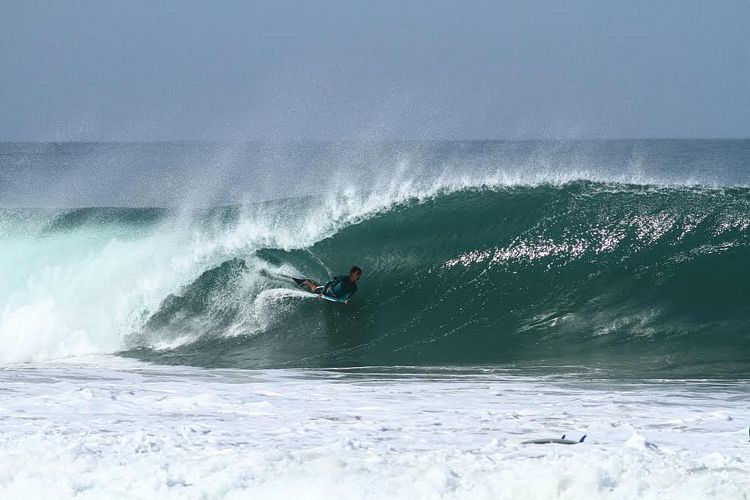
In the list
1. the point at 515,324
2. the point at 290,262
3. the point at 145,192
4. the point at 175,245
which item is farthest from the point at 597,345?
the point at 145,192

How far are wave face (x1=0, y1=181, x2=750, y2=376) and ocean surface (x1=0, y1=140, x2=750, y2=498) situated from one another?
0.13ft

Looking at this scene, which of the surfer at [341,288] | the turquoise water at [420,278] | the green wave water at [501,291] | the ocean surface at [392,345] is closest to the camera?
the ocean surface at [392,345]

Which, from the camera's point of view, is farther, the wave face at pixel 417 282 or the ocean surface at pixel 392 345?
the wave face at pixel 417 282

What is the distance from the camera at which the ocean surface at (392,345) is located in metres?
4.86

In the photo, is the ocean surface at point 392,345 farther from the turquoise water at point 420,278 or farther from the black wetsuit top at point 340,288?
the black wetsuit top at point 340,288

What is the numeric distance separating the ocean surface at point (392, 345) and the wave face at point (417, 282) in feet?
0.13

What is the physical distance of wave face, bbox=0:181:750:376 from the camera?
1012 cm

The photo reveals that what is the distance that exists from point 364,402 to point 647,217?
8.11 meters

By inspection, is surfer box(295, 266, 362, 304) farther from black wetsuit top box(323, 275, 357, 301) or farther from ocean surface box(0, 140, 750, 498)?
ocean surface box(0, 140, 750, 498)

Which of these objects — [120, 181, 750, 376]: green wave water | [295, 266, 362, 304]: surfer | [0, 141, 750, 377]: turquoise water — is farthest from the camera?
[295, 266, 362, 304]: surfer

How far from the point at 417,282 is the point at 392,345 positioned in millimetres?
2278

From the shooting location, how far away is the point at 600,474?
15.2 feet

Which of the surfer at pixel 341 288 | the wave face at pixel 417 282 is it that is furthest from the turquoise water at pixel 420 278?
the surfer at pixel 341 288

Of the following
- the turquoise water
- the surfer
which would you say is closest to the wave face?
the turquoise water
